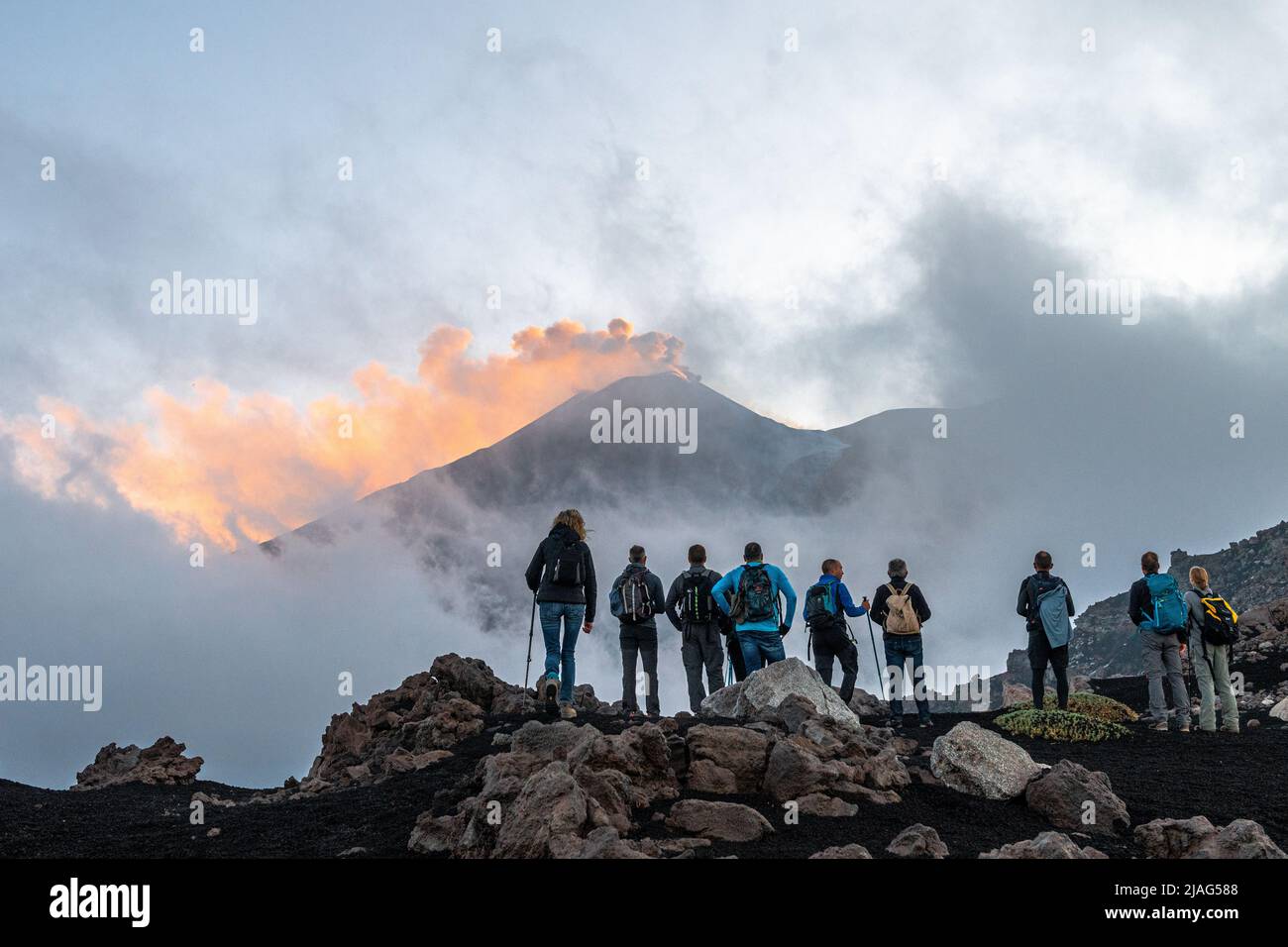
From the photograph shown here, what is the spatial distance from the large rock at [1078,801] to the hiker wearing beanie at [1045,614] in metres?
6.81

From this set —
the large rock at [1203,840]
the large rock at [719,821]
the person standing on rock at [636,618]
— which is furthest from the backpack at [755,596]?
the large rock at [1203,840]

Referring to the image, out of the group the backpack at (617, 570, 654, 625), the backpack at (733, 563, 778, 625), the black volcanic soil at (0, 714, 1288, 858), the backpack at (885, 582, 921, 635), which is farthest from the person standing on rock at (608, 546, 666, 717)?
the backpack at (885, 582, 921, 635)

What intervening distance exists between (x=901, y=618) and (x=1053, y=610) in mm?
3427

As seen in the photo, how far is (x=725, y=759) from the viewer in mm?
9898

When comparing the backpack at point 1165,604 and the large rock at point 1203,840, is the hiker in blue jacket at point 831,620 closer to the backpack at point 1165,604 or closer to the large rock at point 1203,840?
the backpack at point 1165,604

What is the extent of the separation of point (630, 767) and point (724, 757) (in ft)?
3.52

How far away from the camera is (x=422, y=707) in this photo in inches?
618

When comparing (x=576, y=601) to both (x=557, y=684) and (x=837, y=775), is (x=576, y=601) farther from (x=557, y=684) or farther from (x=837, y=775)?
(x=837, y=775)

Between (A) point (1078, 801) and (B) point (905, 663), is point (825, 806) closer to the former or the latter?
(A) point (1078, 801)

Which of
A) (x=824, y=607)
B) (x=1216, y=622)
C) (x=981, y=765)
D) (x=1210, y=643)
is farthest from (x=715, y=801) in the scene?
(x=1210, y=643)

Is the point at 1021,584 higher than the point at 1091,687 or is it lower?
higher

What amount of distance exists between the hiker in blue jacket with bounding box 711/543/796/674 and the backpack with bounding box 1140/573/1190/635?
19.9 feet
